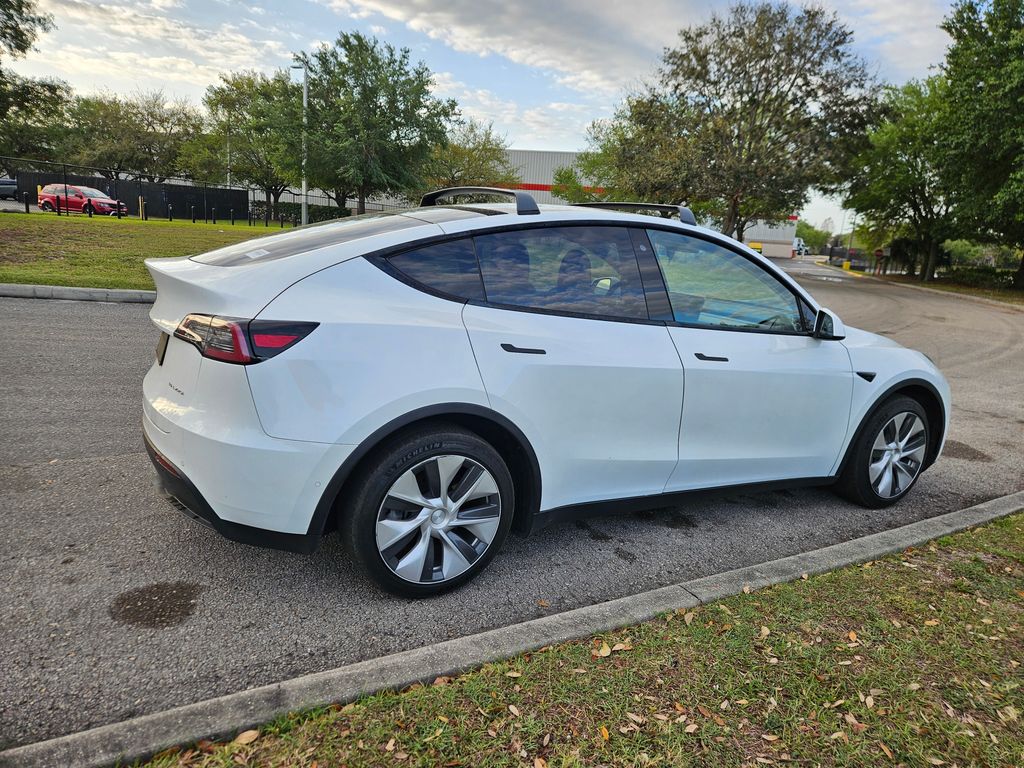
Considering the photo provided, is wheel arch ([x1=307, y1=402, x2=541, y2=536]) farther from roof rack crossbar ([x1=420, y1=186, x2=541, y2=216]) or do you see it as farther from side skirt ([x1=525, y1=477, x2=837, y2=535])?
roof rack crossbar ([x1=420, y1=186, x2=541, y2=216])

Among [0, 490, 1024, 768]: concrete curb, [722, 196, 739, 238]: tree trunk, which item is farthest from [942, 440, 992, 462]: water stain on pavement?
[722, 196, 739, 238]: tree trunk

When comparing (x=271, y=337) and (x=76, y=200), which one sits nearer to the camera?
(x=271, y=337)

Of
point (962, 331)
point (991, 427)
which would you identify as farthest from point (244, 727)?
point (962, 331)

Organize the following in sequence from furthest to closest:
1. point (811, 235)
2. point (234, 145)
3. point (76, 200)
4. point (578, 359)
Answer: point (811, 235) → point (234, 145) → point (76, 200) → point (578, 359)

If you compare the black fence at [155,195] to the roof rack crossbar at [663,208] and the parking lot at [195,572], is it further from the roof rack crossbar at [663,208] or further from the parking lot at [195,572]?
the roof rack crossbar at [663,208]

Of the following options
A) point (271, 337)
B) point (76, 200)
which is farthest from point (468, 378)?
point (76, 200)

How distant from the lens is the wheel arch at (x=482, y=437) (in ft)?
A: 8.42

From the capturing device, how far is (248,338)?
2.44 metres

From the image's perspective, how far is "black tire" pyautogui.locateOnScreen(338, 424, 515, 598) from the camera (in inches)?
103

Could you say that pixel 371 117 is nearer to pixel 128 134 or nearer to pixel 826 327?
pixel 826 327

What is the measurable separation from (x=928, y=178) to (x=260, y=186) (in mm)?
48019

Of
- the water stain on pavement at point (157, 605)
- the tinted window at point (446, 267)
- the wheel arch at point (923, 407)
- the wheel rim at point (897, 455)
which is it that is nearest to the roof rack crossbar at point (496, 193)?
the tinted window at point (446, 267)

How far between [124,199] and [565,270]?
127 feet

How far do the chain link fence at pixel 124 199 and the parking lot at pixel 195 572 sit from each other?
2577 cm
